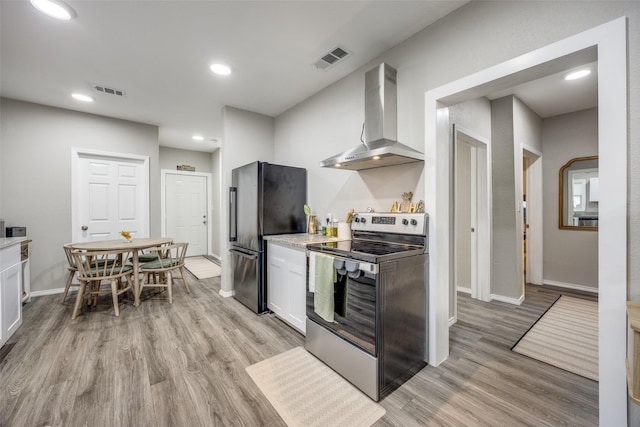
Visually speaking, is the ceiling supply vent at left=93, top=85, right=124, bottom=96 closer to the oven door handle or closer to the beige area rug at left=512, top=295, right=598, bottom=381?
the oven door handle

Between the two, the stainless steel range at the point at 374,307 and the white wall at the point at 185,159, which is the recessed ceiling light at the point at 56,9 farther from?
the white wall at the point at 185,159

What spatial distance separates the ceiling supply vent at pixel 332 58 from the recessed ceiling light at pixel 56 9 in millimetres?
1996

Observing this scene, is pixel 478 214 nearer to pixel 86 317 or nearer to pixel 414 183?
pixel 414 183

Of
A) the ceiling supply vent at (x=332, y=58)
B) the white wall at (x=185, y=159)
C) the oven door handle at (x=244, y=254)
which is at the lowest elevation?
the oven door handle at (x=244, y=254)

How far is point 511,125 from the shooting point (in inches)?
132

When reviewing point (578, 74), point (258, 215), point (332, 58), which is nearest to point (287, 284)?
point (258, 215)

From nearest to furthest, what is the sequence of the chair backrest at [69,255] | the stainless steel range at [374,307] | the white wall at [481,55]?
the white wall at [481,55], the stainless steel range at [374,307], the chair backrest at [69,255]

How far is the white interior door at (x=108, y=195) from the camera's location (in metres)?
3.98

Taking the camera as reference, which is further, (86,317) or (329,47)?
(86,317)

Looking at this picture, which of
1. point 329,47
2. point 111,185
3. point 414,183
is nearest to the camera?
point 414,183

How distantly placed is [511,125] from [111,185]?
606cm

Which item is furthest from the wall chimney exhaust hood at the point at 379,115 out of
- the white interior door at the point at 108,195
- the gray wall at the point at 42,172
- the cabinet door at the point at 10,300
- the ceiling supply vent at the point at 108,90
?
the gray wall at the point at 42,172

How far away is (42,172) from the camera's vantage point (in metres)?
3.70

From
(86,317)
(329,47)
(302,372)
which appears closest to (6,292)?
(86,317)
